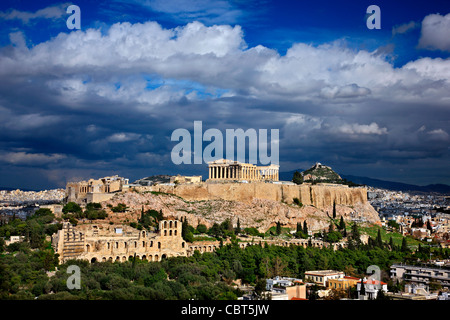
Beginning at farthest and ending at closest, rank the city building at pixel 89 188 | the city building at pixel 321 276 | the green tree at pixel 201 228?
the city building at pixel 89 188, the green tree at pixel 201 228, the city building at pixel 321 276

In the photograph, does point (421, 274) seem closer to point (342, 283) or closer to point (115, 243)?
point (342, 283)

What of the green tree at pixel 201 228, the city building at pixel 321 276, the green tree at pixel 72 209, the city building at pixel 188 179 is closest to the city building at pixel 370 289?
the city building at pixel 321 276

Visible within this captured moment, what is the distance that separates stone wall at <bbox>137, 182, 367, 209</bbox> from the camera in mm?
62031

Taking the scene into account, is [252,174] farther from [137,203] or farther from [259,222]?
[137,203]

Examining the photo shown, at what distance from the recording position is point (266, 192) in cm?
6519

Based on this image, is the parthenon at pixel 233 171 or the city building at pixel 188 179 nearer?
the city building at pixel 188 179

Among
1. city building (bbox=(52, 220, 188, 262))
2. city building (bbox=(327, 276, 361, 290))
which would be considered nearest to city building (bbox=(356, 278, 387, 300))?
city building (bbox=(327, 276, 361, 290))

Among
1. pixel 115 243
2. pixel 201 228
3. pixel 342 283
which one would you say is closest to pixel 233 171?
pixel 201 228

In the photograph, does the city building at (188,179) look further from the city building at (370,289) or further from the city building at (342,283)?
the city building at (370,289)

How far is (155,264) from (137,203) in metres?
16.7

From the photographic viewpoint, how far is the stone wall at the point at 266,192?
62031mm
